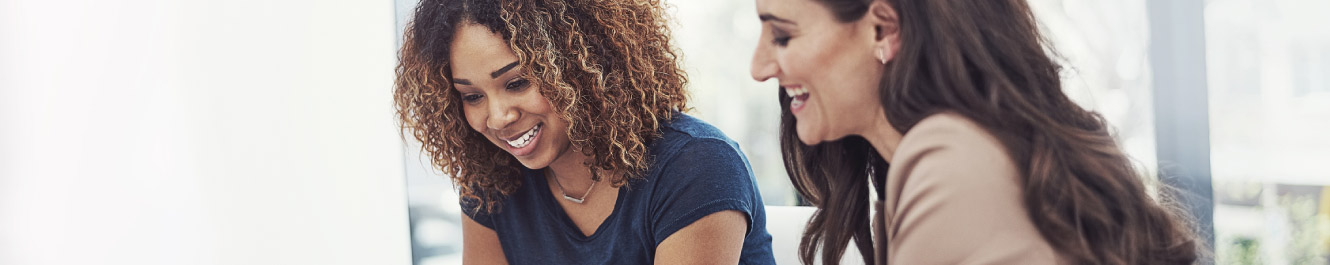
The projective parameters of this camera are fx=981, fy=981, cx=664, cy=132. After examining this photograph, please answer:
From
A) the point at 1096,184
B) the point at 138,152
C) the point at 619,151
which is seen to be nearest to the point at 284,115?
the point at 138,152

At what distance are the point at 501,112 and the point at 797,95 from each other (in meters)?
0.47

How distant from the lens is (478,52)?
3.62 feet

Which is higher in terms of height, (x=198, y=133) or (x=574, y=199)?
(x=198, y=133)

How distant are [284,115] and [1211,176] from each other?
2.18m

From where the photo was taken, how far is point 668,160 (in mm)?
1187

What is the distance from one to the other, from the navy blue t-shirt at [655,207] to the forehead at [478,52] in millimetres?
230

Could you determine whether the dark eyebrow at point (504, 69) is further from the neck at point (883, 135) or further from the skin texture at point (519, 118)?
the neck at point (883, 135)

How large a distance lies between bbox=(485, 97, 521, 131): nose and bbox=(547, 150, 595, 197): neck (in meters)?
0.15

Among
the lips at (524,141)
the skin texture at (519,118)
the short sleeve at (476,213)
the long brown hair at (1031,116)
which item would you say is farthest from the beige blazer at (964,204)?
the short sleeve at (476,213)

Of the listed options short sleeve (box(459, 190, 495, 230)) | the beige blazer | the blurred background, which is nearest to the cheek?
short sleeve (box(459, 190, 495, 230))

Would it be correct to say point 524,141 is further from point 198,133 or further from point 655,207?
point 198,133

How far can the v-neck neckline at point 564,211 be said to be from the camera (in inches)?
48.9

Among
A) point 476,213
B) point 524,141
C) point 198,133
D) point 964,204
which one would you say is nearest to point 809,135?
point 964,204

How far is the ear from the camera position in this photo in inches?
26.6
